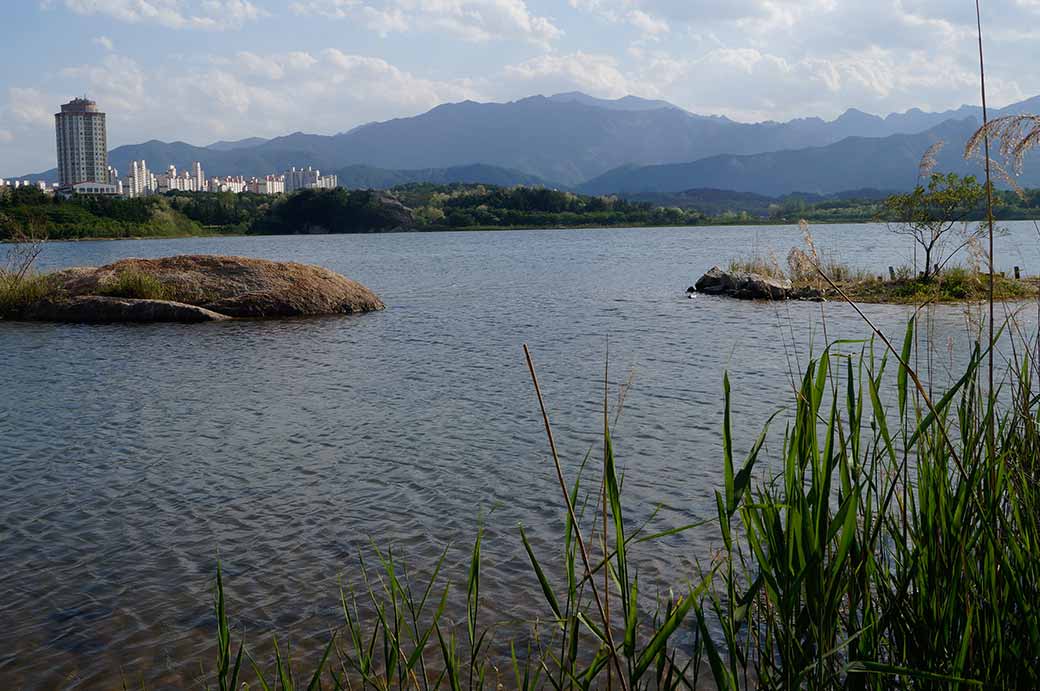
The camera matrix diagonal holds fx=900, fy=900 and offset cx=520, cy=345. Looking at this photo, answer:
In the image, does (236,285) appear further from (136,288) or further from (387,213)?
(387,213)

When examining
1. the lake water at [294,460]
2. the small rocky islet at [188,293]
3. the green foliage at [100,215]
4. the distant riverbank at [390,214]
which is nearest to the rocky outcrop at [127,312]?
the small rocky islet at [188,293]

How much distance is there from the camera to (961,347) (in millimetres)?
13289

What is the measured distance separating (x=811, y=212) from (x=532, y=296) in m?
90.3

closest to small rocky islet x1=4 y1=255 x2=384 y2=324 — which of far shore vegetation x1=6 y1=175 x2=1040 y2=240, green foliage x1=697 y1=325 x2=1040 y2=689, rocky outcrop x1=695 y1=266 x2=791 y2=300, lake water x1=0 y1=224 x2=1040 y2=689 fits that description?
lake water x1=0 y1=224 x2=1040 y2=689

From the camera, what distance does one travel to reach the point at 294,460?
7.82m

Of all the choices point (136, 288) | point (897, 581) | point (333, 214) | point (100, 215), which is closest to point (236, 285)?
point (136, 288)

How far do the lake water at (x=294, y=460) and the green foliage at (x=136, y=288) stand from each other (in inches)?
79.5

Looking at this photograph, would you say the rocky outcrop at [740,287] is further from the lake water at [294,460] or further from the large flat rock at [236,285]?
the large flat rock at [236,285]

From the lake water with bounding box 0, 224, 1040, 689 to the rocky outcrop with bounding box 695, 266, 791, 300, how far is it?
5065mm

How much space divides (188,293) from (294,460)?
509 inches

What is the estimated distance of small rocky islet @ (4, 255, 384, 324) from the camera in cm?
1859

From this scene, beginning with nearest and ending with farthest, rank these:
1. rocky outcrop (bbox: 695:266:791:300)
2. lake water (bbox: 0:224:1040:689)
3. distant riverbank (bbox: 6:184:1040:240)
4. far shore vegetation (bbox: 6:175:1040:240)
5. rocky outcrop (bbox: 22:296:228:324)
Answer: lake water (bbox: 0:224:1040:689)
rocky outcrop (bbox: 22:296:228:324)
rocky outcrop (bbox: 695:266:791:300)
far shore vegetation (bbox: 6:175:1040:240)
distant riverbank (bbox: 6:184:1040:240)

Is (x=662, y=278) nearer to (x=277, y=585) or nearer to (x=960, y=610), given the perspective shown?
(x=277, y=585)

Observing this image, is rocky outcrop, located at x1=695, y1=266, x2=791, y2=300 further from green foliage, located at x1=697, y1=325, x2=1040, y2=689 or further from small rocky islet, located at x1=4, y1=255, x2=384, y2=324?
green foliage, located at x1=697, y1=325, x2=1040, y2=689
